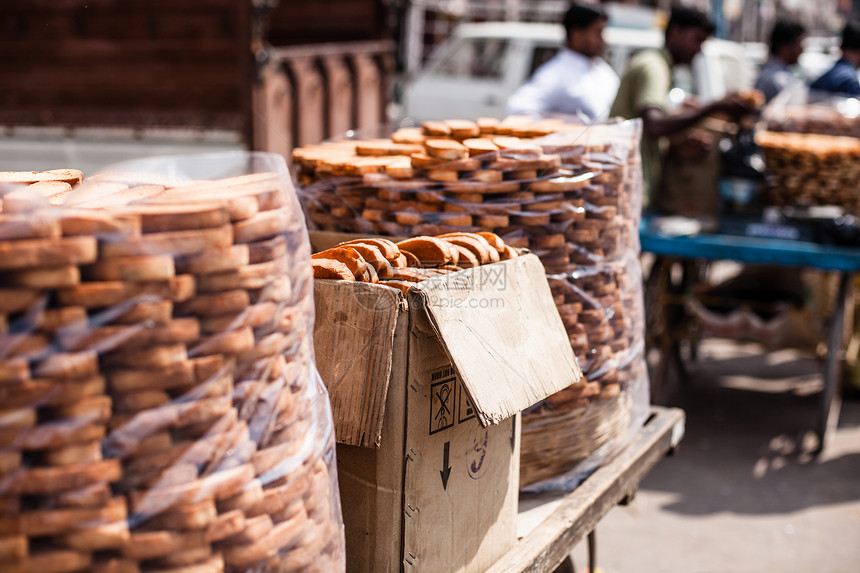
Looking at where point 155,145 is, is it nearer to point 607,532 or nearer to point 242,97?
point 242,97

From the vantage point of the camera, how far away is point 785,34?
6.59 m

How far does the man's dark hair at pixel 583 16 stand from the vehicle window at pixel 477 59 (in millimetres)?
4505

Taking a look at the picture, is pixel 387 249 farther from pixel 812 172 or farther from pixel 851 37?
pixel 851 37

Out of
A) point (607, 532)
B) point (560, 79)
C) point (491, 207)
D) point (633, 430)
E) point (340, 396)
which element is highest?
point (560, 79)

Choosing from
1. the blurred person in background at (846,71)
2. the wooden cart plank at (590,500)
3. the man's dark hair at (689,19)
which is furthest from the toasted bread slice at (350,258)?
the blurred person in background at (846,71)

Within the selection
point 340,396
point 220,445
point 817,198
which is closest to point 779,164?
point 817,198

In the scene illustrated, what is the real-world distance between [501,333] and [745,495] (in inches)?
109

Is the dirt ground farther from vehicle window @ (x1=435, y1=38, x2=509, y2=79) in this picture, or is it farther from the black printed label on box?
vehicle window @ (x1=435, y1=38, x2=509, y2=79)

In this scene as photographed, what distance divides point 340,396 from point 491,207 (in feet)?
2.22

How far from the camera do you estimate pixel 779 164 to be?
15.0ft

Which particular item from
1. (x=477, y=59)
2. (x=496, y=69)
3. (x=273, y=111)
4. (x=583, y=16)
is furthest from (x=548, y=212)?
(x=477, y=59)

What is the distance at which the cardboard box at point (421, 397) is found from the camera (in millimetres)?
1457

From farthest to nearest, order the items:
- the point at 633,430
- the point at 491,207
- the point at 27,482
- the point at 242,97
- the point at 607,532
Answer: the point at 242,97
the point at 607,532
the point at 633,430
the point at 491,207
the point at 27,482

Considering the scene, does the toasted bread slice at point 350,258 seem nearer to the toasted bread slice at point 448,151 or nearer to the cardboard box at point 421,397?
the cardboard box at point 421,397
